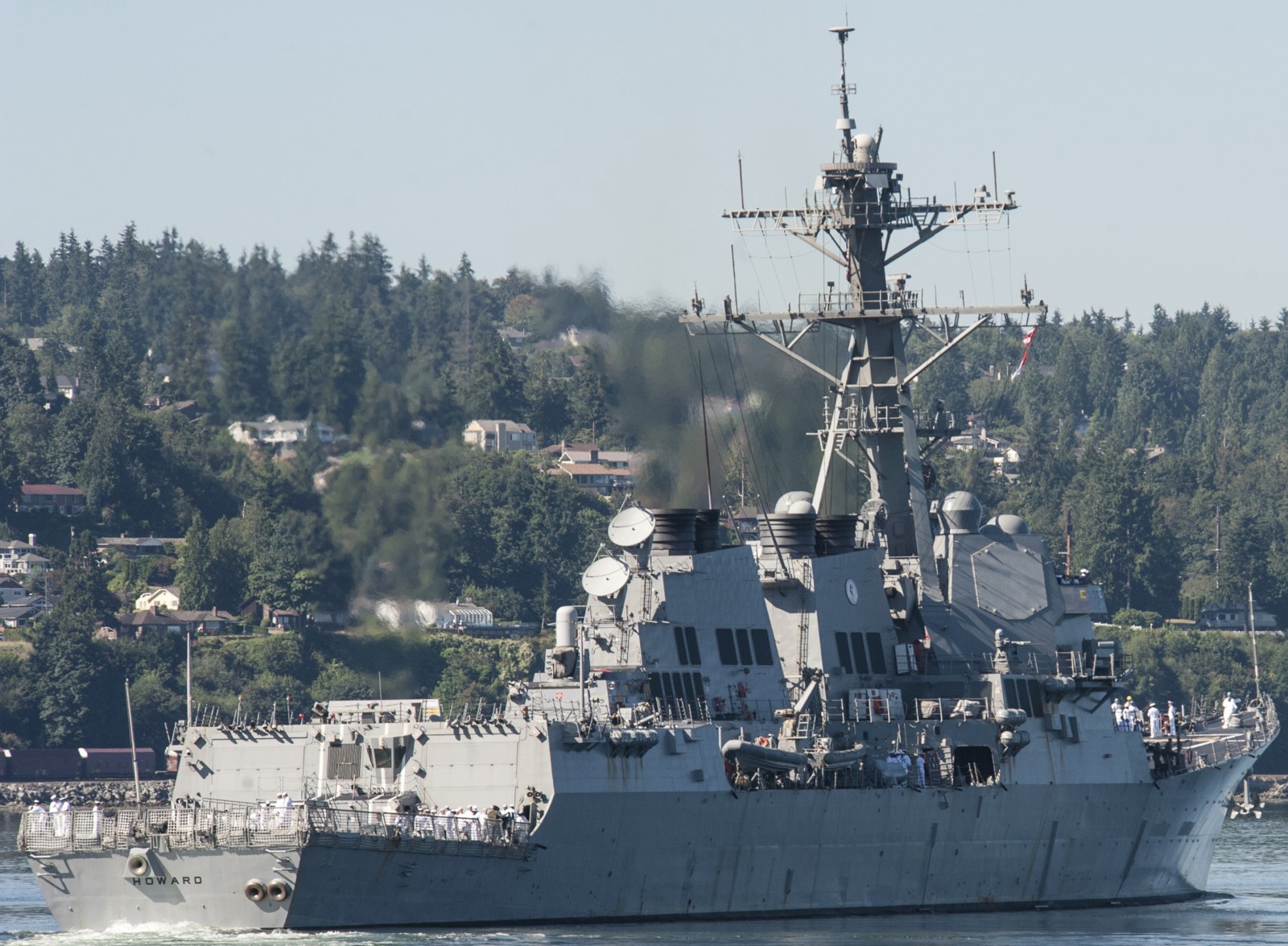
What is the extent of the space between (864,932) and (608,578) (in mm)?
6469

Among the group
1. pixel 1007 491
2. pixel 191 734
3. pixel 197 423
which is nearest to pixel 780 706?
pixel 191 734

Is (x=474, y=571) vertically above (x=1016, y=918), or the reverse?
(x=474, y=571)

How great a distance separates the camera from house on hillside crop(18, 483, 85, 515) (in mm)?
95688

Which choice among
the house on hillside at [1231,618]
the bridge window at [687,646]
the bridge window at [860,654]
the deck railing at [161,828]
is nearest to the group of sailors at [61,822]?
the deck railing at [161,828]

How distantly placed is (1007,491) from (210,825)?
8676 cm

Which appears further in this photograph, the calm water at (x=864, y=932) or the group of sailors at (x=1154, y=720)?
the group of sailors at (x=1154, y=720)

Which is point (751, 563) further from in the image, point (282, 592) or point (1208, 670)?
point (1208, 670)

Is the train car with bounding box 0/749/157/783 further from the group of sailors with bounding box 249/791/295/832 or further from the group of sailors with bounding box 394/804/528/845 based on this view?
the group of sailors with bounding box 249/791/295/832

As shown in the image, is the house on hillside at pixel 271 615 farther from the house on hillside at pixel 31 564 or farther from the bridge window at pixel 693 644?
the bridge window at pixel 693 644

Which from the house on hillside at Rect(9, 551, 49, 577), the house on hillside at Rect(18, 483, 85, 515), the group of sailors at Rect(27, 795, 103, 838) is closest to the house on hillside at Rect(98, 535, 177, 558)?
the house on hillside at Rect(9, 551, 49, 577)

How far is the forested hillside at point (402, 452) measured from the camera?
5471 centimetres

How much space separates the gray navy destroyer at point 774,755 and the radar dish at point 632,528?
39 mm

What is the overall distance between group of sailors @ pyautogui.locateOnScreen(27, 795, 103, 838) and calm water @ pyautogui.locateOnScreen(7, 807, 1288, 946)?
55.2 inches

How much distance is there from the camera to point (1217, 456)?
132750 millimetres
